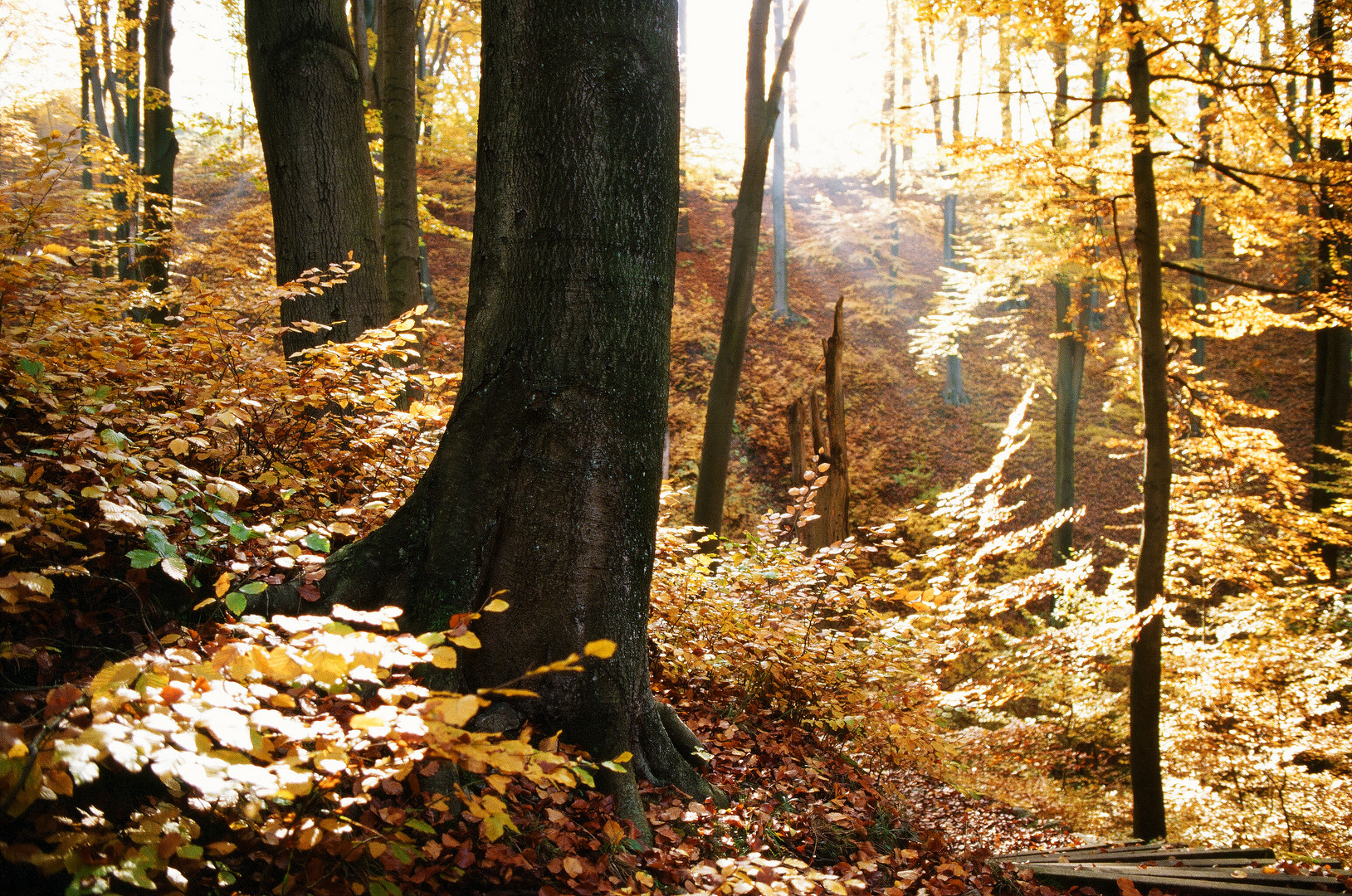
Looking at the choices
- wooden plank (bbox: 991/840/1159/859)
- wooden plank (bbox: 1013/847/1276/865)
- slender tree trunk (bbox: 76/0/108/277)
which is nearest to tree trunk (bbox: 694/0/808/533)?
wooden plank (bbox: 991/840/1159/859)

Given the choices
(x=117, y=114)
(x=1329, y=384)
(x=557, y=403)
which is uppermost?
(x=117, y=114)

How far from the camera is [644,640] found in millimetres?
2666

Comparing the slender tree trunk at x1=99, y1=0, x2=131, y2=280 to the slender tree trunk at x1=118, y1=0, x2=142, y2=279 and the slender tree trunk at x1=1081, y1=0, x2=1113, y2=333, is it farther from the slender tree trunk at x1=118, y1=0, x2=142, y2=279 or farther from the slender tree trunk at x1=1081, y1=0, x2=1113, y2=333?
the slender tree trunk at x1=1081, y1=0, x2=1113, y2=333

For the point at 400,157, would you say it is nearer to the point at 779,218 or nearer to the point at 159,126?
the point at 159,126

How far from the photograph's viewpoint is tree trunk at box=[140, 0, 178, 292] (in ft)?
27.1

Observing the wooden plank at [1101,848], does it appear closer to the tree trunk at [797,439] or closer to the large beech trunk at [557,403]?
the large beech trunk at [557,403]

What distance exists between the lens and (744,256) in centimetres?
698

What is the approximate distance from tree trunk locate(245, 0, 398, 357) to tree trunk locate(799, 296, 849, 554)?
4.77 m

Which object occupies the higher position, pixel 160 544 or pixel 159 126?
pixel 159 126

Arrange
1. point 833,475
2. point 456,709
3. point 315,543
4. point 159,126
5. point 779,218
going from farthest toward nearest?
point 779,218 → point 159,126 → point 833,475 → point 315,543 → point 456,709

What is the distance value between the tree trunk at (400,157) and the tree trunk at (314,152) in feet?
6.76

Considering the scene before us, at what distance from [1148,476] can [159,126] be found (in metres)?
11.7

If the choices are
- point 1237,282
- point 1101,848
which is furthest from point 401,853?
point 1237,282

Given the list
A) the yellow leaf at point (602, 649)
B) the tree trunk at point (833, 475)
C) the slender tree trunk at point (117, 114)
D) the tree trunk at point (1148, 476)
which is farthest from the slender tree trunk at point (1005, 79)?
the slender tree trunk at point (117, 114)
